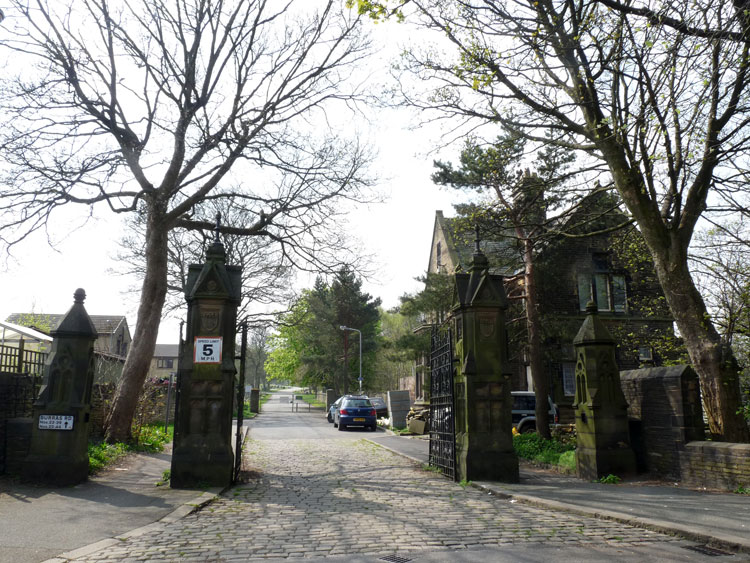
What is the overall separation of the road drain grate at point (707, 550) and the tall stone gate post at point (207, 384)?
702cm

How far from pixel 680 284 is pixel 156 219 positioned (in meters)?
12.5

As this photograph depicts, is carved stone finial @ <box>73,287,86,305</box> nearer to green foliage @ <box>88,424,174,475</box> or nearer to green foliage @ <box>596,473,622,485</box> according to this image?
green foliage @ <box>88,424,174,475</box>

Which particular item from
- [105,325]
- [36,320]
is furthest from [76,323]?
[105,325]

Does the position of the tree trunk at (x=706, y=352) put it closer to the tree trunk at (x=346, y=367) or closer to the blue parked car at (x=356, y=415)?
the blue parked car at (x=356, y=415)

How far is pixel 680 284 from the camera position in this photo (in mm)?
10523

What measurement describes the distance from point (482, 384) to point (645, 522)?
13.9 feet

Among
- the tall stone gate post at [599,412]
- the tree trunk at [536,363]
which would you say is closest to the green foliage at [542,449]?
the tree trunk at [536,363]

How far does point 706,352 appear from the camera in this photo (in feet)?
33.0

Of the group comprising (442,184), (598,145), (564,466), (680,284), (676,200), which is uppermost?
(442,184)

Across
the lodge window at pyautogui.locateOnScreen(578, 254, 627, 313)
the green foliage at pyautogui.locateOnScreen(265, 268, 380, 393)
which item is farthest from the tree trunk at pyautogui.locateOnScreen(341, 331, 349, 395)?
the lodge window at pyautogui.locateOnScreen(578, 254, 627, 313)

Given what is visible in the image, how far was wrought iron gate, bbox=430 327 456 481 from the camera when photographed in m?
11.0

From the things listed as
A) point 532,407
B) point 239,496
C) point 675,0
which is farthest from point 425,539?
point 532,407

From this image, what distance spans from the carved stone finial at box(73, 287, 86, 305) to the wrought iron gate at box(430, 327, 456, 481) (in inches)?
274

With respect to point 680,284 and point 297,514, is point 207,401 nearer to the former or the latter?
point 297,514
